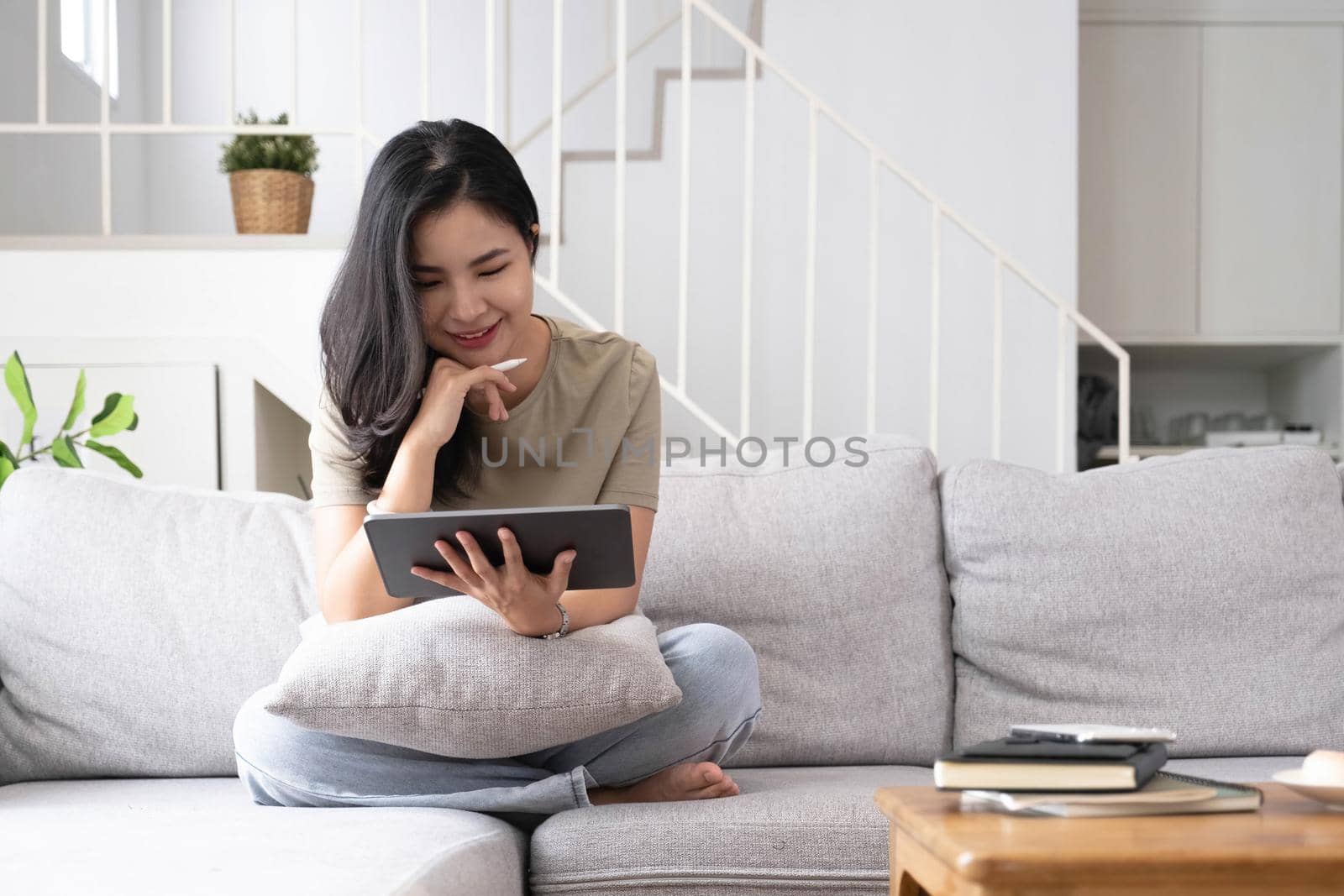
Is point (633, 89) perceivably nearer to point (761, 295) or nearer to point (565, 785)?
point (761, 295)

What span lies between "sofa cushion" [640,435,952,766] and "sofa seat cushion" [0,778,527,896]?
462mm

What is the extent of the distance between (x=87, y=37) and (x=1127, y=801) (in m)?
4.73

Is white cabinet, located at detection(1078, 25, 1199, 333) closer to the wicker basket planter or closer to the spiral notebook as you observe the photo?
the wicker basket planter

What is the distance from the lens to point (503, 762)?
4.55 feet

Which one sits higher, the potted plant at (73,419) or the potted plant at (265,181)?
the potted plant at (265,181)

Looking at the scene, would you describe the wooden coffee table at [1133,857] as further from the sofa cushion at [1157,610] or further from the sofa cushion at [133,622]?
the sofa cushion at [133,622]

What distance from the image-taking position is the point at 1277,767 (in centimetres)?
162

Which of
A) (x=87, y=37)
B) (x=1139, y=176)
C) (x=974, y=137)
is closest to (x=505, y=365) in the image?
(x=974, y=137)

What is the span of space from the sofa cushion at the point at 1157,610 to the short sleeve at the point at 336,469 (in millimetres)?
823

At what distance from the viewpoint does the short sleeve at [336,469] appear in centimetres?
152

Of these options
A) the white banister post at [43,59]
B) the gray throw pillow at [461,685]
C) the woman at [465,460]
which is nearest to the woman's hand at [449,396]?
the woman at [465,460]

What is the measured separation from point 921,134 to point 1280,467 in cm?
218

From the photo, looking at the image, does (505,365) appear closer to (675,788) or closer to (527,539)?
(527,539)

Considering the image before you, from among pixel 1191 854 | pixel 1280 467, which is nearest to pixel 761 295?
pixel 1280 467
